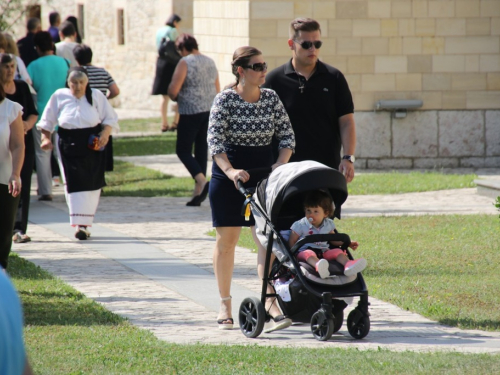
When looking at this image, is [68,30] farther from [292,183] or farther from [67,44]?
[292,183]

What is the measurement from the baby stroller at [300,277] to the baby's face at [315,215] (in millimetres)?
124

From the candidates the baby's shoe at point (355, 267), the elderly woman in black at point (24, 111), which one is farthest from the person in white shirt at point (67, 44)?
the baby's shoe at point (355, 267)

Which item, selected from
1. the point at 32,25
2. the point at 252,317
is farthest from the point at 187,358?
the point at 32,25

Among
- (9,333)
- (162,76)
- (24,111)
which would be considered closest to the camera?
(9,333)

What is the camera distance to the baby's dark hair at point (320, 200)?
5.97m

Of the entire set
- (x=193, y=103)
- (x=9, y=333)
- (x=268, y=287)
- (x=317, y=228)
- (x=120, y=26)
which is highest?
(x=120, y=26)

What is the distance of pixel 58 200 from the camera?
12836mm

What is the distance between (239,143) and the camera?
20.2 feet

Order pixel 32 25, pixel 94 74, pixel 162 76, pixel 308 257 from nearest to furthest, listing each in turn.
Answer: pixel 308 257 < pixel 94 74 < pixel 32 25 < pixel 162 76

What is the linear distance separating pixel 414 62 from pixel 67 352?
36.2ft

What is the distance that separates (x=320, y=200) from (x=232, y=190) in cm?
58

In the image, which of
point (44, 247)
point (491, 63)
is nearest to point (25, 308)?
point (44, 247)

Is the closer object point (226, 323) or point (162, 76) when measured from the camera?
point (226, 323)

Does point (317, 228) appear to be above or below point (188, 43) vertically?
below
